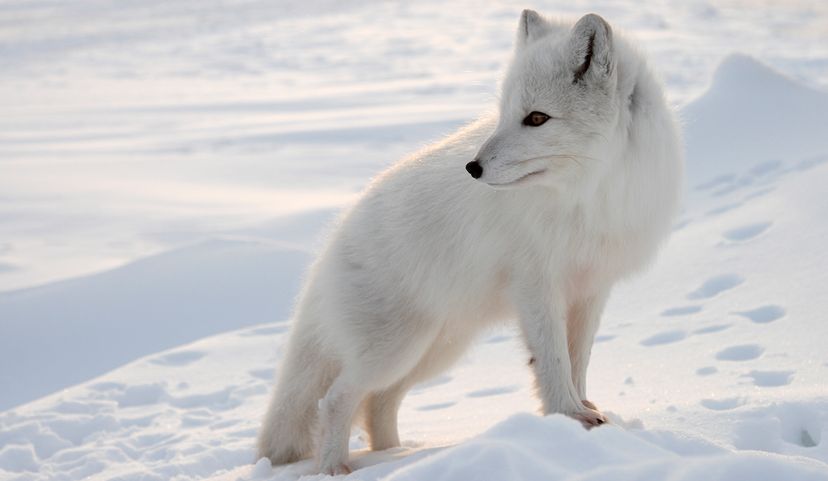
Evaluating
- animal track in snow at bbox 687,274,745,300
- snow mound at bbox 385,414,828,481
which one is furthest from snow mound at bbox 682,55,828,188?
snow mound at bbox 385,414,828,481

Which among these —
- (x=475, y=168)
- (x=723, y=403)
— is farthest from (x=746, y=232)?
(x=475, y=168)

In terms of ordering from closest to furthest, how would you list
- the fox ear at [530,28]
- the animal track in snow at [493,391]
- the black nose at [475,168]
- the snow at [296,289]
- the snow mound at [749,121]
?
the black nose at [475,168]
the snow at [296,289]
the fox ear at [530,28]
the animal track in snow at [493,391]
the snow mound at [749,121]

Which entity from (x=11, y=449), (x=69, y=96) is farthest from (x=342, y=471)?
(x=69, y=96)

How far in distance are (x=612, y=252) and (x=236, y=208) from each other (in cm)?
532

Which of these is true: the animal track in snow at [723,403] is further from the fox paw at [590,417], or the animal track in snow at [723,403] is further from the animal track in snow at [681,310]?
the animal track in snow at [681,310]

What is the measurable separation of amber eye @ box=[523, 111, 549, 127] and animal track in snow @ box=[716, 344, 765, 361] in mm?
1765

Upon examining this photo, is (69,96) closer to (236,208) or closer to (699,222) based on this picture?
(236,208)

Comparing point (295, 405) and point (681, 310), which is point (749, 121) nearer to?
→ point (681, 310)

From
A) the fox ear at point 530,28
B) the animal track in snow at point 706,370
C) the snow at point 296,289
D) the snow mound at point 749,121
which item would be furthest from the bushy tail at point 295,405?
the snow mound at point 749,121

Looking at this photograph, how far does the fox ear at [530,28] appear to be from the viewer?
3252 mm

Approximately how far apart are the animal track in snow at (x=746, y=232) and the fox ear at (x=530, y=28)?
2857mm

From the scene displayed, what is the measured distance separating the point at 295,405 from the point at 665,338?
2008mm

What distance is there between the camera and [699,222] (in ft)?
20.7

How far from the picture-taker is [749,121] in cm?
759
